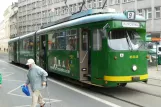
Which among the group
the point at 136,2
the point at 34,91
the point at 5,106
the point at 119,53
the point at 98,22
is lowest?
the point at 5,106

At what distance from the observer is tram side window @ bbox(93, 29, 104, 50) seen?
11.8 metres

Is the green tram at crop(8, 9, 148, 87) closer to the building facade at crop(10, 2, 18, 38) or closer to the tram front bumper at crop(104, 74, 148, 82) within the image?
the tram front bumper at crop(104, 74, 148, 82)

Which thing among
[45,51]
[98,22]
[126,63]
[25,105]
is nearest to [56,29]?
[45,51]

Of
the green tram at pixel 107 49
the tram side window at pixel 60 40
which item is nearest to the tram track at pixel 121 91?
the green tram at pixel 107 49

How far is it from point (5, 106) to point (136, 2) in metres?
40.2

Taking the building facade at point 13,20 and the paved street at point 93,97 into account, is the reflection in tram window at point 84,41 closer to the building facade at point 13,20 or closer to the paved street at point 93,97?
the paved street at point 93,97

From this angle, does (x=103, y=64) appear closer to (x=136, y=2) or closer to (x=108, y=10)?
(x=108, y=10)

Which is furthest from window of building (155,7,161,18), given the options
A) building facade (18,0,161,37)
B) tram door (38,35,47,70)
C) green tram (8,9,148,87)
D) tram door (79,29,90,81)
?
tram door (79,29,90,81)

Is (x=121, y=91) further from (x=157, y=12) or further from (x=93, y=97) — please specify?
(x=157, y=12)

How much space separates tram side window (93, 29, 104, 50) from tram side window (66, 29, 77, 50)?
5.67 ft

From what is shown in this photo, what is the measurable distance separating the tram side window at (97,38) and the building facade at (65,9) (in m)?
6.68

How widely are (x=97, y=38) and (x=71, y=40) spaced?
2.52 meters

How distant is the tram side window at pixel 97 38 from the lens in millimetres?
11750

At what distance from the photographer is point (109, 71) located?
37.1ft
